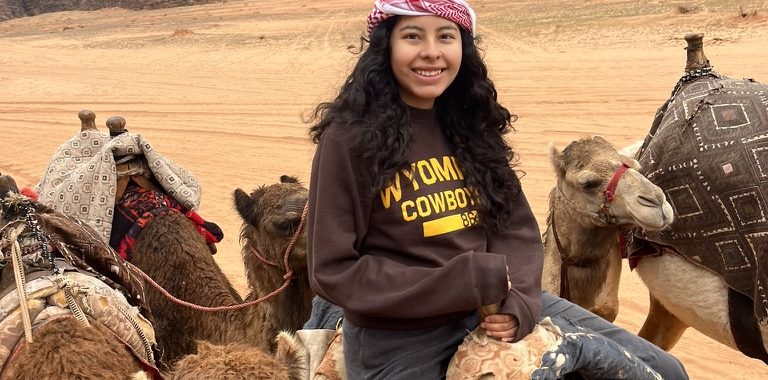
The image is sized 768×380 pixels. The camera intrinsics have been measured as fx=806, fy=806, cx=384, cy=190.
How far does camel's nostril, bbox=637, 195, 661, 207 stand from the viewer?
12.7ft

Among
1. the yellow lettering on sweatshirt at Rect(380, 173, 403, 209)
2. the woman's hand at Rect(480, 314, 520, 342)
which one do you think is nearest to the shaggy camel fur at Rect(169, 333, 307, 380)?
the yellow lettering on sweatshirt at Rect(380, 173, 403, 209)

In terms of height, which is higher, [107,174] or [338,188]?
[338,188]

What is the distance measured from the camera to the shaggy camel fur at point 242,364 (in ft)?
8.71

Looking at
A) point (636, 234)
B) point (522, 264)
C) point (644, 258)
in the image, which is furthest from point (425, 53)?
point (644, 258)

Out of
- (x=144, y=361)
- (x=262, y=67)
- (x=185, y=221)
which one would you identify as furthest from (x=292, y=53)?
(x=144, y=361)

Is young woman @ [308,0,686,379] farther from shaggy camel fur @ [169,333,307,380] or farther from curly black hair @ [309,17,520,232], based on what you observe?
shaggy camel fur @ [169,333,307,380]

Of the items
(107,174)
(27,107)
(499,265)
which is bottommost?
(27,107)

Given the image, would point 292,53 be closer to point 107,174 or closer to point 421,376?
point 107,174

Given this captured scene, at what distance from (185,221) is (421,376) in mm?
2979

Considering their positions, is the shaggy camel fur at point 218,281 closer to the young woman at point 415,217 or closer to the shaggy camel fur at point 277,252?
the shaggy camel fur at point 277,252

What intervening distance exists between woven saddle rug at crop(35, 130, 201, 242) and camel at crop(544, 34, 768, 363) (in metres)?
2.39

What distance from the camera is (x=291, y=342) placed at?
284 cm

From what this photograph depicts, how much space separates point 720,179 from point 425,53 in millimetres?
2115

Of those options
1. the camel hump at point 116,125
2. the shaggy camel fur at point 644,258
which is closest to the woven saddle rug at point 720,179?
the shaggy camel fur at point 644,258
